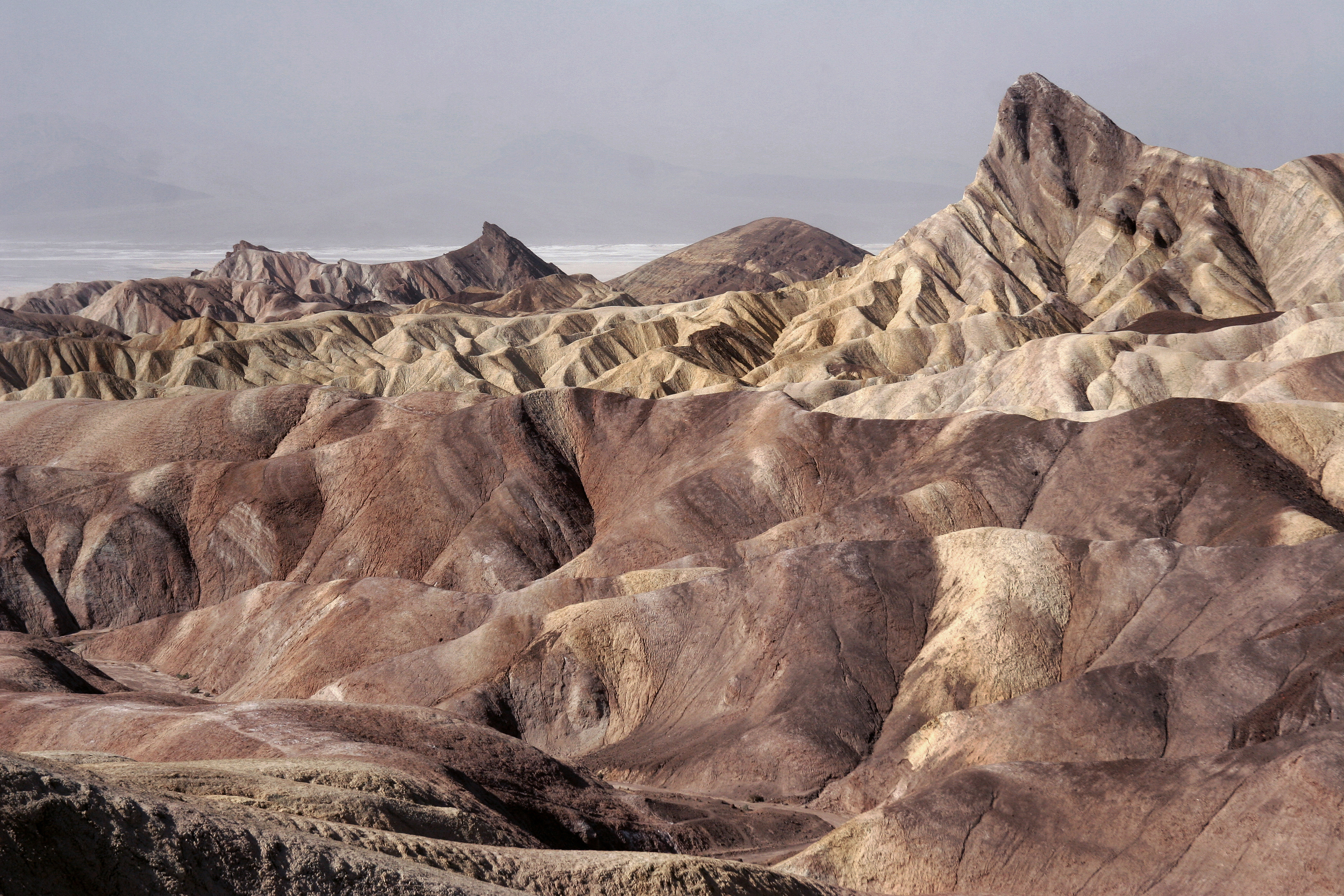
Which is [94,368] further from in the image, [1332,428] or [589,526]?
[1332,428]

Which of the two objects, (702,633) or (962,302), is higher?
(962,302)

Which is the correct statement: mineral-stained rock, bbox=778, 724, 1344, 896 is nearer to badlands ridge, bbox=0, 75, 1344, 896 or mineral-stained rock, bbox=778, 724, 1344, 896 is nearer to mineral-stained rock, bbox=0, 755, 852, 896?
badlands ridge, bbox=0, 75, 1344, 896

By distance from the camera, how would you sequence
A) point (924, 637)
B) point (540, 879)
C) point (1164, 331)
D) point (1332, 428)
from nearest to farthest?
point (540, 879), point (924, 637), point (1332, 428), point (1164, 331)

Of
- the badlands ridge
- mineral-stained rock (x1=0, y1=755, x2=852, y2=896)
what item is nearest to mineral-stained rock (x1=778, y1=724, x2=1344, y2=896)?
the badlands ridge

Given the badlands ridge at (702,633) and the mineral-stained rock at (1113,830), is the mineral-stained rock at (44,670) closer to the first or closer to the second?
the badlands ridge at (702,633)

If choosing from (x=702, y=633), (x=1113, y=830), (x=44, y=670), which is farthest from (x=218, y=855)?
(x=44, y=670)

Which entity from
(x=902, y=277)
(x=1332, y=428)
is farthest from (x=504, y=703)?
(x=902, y=277)

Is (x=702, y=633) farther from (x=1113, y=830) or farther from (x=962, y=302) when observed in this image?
(x=962, y=302)

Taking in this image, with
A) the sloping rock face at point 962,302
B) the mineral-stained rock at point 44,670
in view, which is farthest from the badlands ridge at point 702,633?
the sloping rock face at point 962,302
